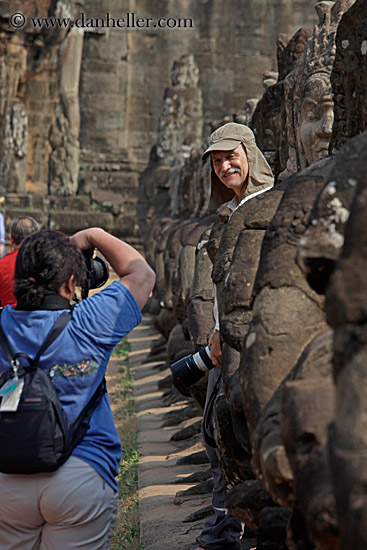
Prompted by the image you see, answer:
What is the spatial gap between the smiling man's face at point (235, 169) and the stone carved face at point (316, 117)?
43 cm

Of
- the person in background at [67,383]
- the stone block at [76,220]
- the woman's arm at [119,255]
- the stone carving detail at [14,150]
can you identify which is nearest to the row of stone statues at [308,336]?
the woman's arm at [119,255]

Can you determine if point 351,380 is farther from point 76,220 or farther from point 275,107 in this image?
point 76,220

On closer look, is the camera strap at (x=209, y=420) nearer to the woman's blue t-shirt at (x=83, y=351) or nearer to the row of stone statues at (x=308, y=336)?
the row of stone statues at (x=308, y=336)

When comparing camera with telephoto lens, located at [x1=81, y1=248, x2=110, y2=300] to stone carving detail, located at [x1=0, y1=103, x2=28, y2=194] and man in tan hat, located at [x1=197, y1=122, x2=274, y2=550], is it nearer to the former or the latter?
man in tan hat, located at [x1=197, y1=122, x2=274, y2=550]

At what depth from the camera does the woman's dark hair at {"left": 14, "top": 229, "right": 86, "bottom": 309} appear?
115 inches

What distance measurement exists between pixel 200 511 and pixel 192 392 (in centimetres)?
85

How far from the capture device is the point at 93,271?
134 inches

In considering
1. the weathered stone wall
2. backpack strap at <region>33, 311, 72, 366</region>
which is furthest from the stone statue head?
the weathered stone wall

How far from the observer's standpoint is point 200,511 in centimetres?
464

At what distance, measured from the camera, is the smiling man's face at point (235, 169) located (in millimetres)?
4059

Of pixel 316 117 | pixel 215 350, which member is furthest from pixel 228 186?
pixel 215 350

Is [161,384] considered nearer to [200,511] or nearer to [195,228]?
[195,228]

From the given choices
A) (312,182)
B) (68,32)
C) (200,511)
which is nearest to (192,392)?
(200,511)

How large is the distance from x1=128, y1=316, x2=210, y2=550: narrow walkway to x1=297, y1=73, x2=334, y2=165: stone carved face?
6.66ft
